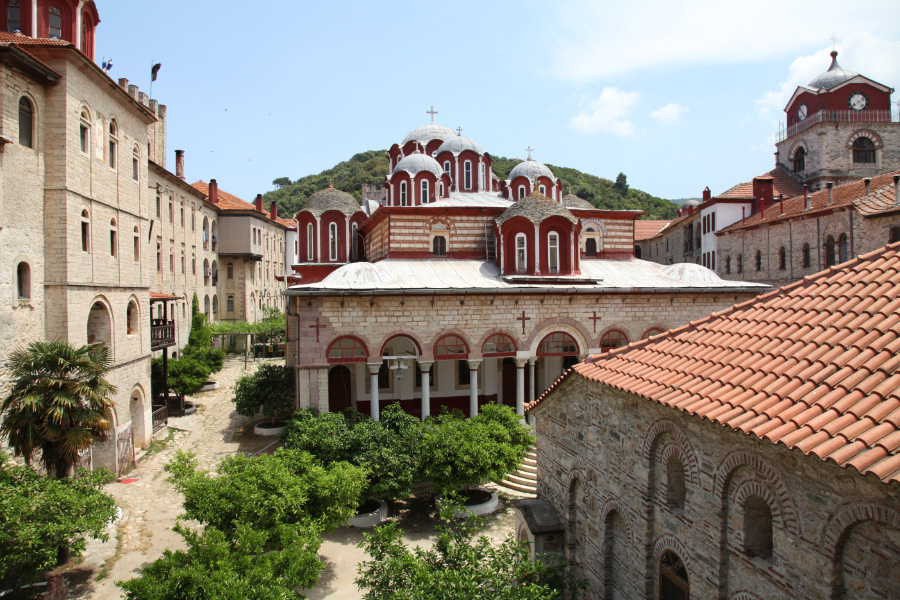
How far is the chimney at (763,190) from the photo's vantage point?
102ft

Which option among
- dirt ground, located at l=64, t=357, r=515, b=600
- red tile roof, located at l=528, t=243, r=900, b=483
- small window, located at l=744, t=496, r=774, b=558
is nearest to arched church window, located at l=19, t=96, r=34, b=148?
dirt ground, located at l=64, t=357, r=515, b=600

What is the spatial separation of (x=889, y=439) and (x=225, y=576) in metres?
6.10

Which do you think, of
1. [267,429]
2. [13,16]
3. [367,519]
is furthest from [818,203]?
[13,16]

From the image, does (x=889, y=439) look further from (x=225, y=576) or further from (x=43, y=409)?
(x=43, y=409)

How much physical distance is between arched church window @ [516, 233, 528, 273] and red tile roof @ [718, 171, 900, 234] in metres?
15.1

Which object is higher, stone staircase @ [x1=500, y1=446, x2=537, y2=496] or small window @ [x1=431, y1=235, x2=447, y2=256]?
small window @ [x1=431, y1=235, x2=447, y2=256]

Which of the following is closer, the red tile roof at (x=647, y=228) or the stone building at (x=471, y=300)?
the stone building at (x=471, y=300)

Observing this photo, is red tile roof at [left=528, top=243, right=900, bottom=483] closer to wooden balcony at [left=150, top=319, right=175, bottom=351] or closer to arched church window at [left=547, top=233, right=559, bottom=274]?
arched church window at [left=547, top=233, right=559, bottom=274]

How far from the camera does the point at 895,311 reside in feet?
15.1

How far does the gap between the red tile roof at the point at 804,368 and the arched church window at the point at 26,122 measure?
12.8 m

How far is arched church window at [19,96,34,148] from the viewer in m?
12.0

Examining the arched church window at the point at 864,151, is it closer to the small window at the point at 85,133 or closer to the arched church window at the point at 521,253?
the arched church window at the point at 521,253

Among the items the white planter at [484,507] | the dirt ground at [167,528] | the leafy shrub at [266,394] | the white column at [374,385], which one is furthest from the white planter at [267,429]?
the white planter at [484,507]

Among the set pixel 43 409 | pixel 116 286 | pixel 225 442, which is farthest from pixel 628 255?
pixel 43 409
